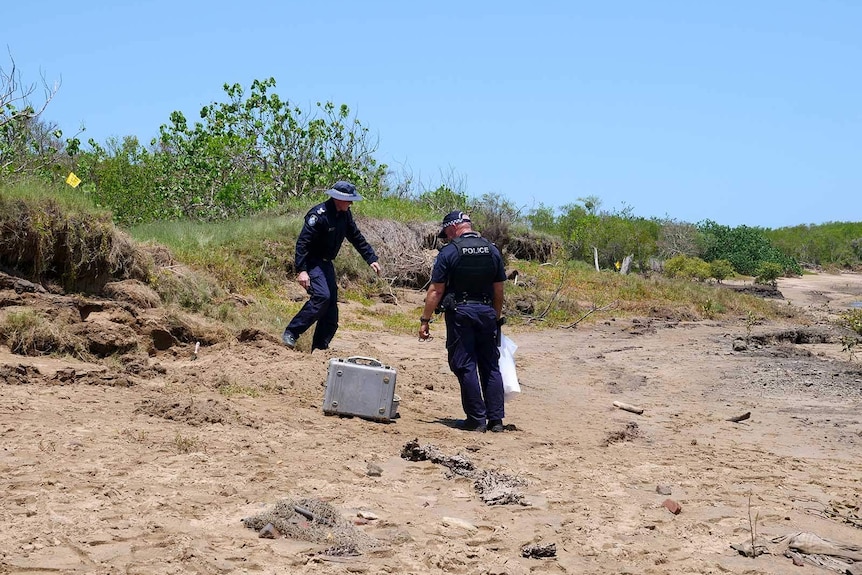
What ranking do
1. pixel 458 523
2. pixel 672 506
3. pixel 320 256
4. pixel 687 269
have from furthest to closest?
pixel 687 269
pixel 320 256
pixel 672 506
pixel 458 523

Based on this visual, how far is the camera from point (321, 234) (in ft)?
32.0

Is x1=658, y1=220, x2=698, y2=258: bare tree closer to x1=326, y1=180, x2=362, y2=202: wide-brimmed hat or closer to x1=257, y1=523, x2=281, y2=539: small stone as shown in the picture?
x1=326, y1=180, x2=362, y2=202: wide-brimmed hat

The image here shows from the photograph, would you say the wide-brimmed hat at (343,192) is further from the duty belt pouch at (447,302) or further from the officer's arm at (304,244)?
the duty belt pouch at (447,302)

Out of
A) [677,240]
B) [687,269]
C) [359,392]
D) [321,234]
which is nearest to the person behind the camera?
[359,392]

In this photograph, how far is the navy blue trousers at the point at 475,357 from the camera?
27.2ft

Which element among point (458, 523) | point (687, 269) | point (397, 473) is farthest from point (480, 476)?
point (687, 269)

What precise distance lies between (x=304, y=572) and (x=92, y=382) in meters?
4.14

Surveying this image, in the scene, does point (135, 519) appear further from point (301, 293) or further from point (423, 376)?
point (301, 293)

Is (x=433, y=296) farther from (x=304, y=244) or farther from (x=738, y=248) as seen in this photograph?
(x=738, y=248)

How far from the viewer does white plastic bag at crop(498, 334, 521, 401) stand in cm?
861

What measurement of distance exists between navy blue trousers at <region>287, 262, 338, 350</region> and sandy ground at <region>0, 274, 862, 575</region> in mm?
374

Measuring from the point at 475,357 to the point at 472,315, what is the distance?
39cm

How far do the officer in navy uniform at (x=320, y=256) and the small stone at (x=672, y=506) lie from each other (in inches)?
178

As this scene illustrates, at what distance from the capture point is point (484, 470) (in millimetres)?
6551
